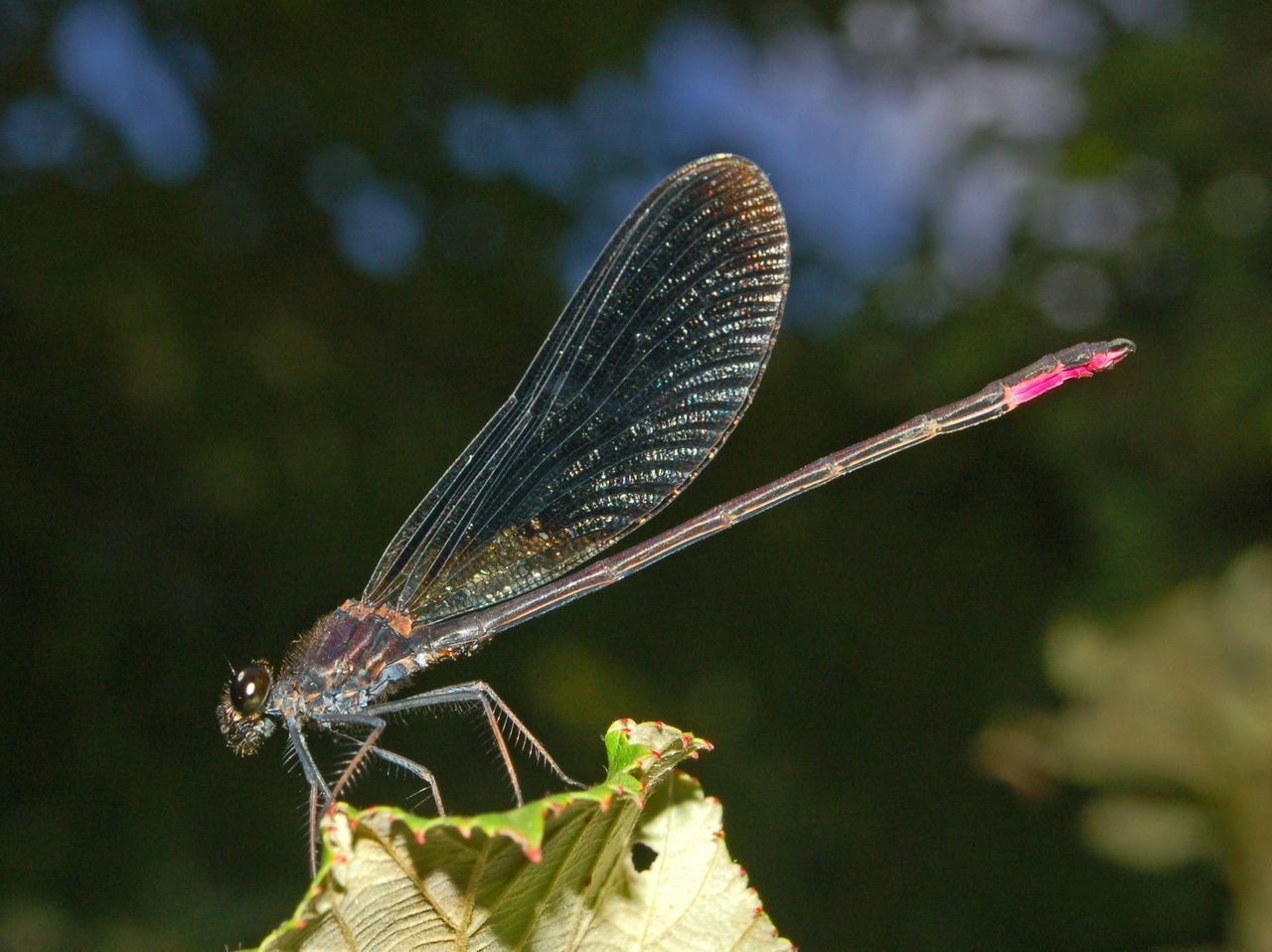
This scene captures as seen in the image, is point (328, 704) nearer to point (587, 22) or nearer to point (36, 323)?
point (36, 323)

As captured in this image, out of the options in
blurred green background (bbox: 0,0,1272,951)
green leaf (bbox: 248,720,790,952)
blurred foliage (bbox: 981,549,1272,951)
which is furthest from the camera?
blurred green background (bbox: 0,0,1272,951)

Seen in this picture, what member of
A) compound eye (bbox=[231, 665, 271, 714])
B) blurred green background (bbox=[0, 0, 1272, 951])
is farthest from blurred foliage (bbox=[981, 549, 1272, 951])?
compound eye (bbox=[231, 665, 271, 714])

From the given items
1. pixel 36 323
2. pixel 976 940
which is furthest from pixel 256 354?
pixel 976 940

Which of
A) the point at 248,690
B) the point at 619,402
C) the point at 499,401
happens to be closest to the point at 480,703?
the point at 248,690

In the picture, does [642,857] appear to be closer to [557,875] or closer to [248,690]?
[557,875]

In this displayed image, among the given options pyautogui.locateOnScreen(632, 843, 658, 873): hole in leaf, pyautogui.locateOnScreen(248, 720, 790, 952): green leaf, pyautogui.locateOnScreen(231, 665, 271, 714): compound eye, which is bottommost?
pyautogui.locateOnScreen(248, 720, 790, 952): green leaf

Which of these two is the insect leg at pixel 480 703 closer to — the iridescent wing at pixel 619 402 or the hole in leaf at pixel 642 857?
the iridescent wing at pixel 619 402

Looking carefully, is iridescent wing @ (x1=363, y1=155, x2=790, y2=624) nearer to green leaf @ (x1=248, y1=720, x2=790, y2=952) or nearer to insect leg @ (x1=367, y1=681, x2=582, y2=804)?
insect leg @ (x1=367, y1=681, x2=582, y2=804)

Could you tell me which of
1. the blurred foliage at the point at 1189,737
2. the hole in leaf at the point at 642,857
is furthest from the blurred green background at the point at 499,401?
the hole in leaf at the point at 642,857
